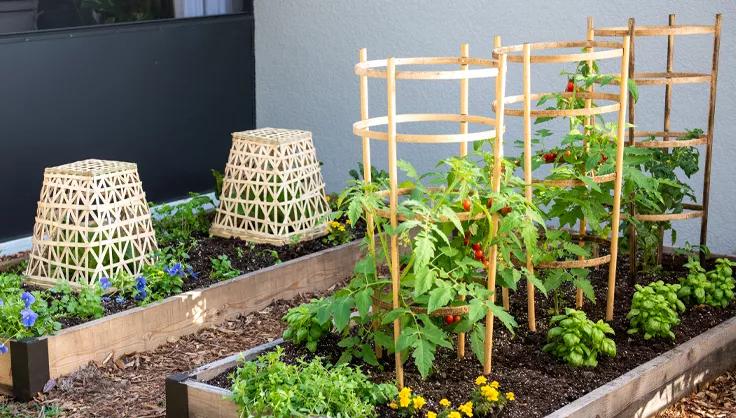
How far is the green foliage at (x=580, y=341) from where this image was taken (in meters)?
4.21

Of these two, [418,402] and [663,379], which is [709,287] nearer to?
[663,379]

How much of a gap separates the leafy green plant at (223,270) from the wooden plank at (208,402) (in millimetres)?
1479

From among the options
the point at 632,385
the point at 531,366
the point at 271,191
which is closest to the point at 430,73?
the point at 531,366

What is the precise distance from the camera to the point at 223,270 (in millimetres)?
5492

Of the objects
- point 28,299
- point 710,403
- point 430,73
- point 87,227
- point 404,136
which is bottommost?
point 710,403

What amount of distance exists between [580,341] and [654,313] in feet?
1.36

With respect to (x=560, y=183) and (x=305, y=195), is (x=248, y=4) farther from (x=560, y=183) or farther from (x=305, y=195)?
(x=560, y=183)

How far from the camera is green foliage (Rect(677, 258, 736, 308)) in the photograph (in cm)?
489

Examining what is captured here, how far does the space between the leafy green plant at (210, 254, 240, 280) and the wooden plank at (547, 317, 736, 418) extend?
2.18 meters

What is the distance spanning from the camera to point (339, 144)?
7691 mm

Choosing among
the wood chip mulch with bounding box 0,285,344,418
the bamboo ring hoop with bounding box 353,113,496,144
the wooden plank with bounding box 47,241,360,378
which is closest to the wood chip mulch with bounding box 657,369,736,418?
the bamboo ring hoop with bounding box 353,113,496,144

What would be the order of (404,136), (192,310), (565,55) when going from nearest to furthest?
(404,136), (565,55), (192,310)

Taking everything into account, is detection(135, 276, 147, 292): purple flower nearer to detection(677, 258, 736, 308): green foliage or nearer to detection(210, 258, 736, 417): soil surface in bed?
detection(210, 258, 736, 417): soil surface in bed

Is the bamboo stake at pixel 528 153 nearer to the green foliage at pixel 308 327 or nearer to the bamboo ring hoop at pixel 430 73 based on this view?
the bamboo ring hoop at pixel 430 73
